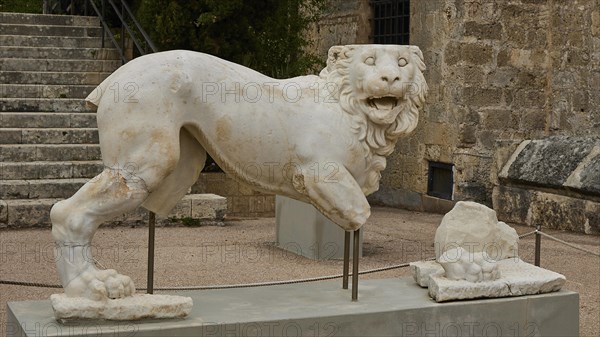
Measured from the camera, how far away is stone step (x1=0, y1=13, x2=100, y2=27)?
42.8ft

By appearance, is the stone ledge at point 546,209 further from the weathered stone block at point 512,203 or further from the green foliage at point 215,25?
the green foliage at point 215,25

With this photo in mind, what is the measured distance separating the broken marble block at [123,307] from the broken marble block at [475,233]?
155 centimetres

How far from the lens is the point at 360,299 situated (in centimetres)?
488

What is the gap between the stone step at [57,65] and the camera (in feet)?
38.5

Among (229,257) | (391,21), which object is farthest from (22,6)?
(229,257)

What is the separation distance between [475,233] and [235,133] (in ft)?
4.94

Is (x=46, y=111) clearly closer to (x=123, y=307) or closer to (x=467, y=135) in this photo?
(x=467, y=135)

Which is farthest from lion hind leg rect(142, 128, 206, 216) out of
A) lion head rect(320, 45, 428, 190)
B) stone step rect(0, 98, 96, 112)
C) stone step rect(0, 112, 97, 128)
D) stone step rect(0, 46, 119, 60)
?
stone step rect(0, 46, 119, 60)

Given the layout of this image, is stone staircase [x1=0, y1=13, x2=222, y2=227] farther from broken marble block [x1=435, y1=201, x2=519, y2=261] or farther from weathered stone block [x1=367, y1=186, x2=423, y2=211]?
broken marble block [x1=435, y1=201, x2=519, y2=261]

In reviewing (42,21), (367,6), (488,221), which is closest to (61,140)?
(42,21)

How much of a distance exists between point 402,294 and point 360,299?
264 mm

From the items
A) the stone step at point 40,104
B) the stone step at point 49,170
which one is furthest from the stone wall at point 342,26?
the stone step at point 49,170

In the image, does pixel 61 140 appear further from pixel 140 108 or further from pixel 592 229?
pixel 140 108

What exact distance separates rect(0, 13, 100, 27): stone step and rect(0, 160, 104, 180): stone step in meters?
3.54
